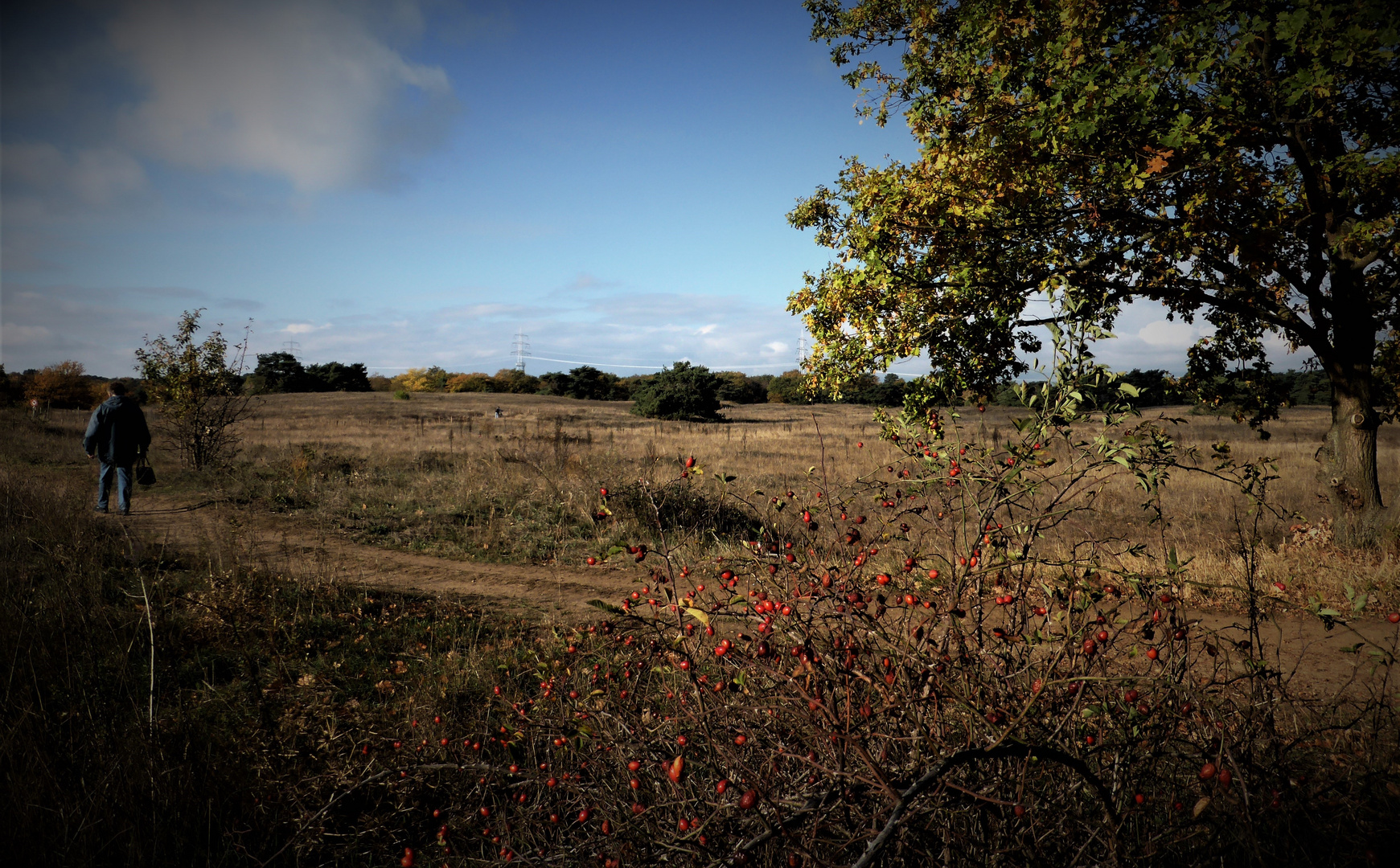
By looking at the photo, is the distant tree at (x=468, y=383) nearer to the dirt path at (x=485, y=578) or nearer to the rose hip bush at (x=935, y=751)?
the dirt path at (x=485, y=578)

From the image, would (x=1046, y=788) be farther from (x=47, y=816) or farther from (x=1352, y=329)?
(x=1352, y=329)

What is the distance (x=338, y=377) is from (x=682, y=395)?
147 ft

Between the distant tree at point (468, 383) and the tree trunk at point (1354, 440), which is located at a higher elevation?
the distant tree at point (468, 383)

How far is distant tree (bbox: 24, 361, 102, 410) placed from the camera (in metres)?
41.3

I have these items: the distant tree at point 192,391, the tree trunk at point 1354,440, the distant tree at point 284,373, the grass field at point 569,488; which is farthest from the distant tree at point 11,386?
the tree trunk at point 1354,440

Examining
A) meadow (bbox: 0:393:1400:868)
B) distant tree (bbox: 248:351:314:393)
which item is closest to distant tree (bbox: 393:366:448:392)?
distant tree (bbox: 248:351:314:393)

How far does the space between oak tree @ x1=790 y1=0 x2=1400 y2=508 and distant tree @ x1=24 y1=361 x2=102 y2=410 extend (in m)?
53.2

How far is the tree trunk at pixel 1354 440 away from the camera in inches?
314

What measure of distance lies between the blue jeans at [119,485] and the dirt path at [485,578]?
0.30 metres

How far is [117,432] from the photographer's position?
9812mm

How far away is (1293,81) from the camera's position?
5266 millimetres

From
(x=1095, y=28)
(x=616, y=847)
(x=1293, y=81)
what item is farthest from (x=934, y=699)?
(x=1095, y=28)

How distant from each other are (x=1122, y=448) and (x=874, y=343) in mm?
5562

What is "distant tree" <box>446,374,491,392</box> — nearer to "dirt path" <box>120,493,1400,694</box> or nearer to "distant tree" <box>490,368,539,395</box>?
"distant tree" <box>490,368,539,395</box>
